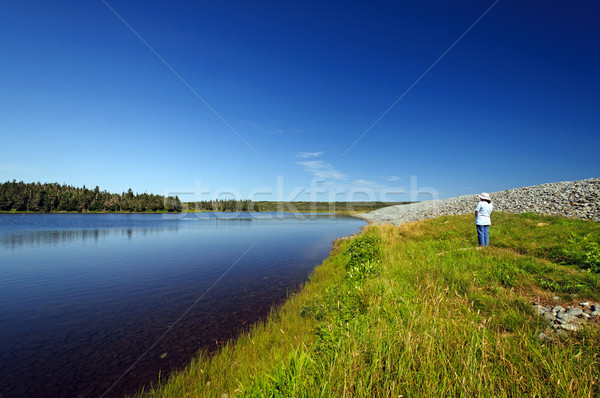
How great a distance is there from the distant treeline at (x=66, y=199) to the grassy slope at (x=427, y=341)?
156 m

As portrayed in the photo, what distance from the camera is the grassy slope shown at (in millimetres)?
2869

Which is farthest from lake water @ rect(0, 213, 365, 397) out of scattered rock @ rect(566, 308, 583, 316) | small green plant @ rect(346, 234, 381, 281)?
scattered rock @ rect(566, 308, 583, 316)

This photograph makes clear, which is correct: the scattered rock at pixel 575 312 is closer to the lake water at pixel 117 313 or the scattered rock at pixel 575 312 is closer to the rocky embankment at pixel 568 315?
the rocky embankment at pixel 568 315

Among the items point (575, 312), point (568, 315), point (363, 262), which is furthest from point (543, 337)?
point (363, 262)

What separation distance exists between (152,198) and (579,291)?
174033mm

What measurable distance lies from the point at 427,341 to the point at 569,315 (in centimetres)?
412

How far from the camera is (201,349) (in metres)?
6.88

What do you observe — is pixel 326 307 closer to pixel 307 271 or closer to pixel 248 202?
pixel 307 271

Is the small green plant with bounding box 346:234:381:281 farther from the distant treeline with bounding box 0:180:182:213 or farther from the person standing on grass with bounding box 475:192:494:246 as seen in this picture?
A: the distant treeline with bounding box 0:180:182:213

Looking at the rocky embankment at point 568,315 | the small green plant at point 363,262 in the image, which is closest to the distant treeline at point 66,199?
the small green plant at point 363,262

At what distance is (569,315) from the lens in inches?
198

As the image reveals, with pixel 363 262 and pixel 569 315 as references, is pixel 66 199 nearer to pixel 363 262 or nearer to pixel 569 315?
pixel 363 262

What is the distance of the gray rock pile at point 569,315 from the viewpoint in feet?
14.8

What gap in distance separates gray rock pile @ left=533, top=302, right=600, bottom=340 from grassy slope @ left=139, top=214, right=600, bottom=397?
0.92 ft
